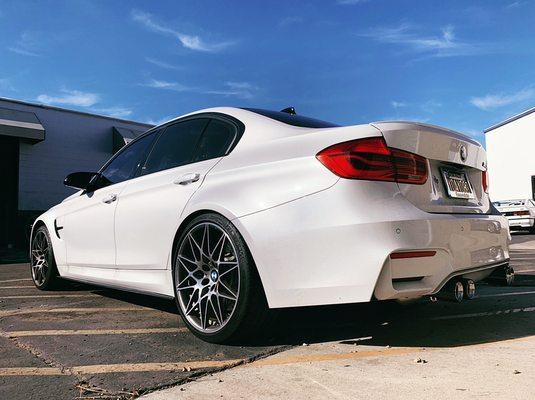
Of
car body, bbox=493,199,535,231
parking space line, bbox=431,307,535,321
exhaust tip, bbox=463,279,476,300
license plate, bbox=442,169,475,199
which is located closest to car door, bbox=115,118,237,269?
license plate, bbox=442,169,475,199

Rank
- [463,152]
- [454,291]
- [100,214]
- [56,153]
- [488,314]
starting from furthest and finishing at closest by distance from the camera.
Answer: [56,153] → [100,214] → [488,314] → [463,152] → [454,291]

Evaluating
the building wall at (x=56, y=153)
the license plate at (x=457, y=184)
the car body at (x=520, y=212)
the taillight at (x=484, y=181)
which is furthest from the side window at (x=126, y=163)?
the car body at (x=520, y=212)

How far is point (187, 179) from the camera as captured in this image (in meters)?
3.42

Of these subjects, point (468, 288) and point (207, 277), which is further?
point (207, 277)

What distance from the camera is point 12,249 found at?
595 inches

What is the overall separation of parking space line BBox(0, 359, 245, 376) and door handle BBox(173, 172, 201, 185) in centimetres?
124

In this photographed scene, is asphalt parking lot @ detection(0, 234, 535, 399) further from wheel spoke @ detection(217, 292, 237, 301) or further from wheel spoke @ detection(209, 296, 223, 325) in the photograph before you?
wheel spoke @ detection(217, 292, 237, 301)

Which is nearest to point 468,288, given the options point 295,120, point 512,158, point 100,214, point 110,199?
point 295,120

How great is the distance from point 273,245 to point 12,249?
1471 centimetres

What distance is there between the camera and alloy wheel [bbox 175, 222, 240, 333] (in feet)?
9.87

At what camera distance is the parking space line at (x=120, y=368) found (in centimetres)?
257

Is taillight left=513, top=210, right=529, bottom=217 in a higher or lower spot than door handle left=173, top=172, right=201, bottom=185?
higher

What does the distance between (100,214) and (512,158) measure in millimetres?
27850

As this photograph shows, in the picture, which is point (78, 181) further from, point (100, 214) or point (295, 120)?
point (295, 120)
